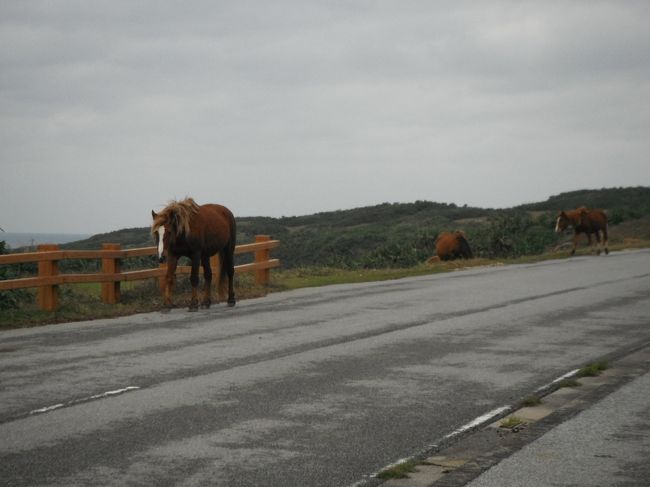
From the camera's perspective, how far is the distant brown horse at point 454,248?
35.3m

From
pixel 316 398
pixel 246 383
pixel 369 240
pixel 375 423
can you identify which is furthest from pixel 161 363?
pixel 369 240

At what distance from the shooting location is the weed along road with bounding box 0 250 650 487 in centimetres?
644

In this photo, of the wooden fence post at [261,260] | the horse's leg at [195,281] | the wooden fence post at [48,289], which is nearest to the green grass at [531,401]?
the horse's leg at [195,281]

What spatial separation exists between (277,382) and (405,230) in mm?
52653

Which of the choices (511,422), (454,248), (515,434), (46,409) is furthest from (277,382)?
(454,248)

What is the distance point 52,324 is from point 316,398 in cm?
804

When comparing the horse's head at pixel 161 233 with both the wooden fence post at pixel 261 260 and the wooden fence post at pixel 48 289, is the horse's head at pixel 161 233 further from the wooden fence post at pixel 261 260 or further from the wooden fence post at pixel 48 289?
the wooden fence post at pixel 261 260

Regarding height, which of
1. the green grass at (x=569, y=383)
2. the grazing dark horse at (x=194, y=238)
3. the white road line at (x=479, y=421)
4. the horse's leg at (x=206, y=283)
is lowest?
the white road line at (x=479, y=421)

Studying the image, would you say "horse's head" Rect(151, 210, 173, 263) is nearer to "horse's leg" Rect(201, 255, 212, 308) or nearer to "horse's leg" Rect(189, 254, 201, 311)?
"horse's leg" Rect(189, 254, 201, 311)

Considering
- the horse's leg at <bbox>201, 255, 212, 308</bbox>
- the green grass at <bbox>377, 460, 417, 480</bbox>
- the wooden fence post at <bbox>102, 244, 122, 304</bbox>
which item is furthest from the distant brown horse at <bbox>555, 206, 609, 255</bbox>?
the green grass at <bbox>377, 460, 417, 480</bbox>

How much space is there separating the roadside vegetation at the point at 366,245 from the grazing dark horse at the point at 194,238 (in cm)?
92

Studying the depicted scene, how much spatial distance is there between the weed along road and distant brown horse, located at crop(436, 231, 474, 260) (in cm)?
1728

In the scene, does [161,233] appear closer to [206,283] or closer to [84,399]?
[206,283]

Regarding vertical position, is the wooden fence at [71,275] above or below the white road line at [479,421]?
above
